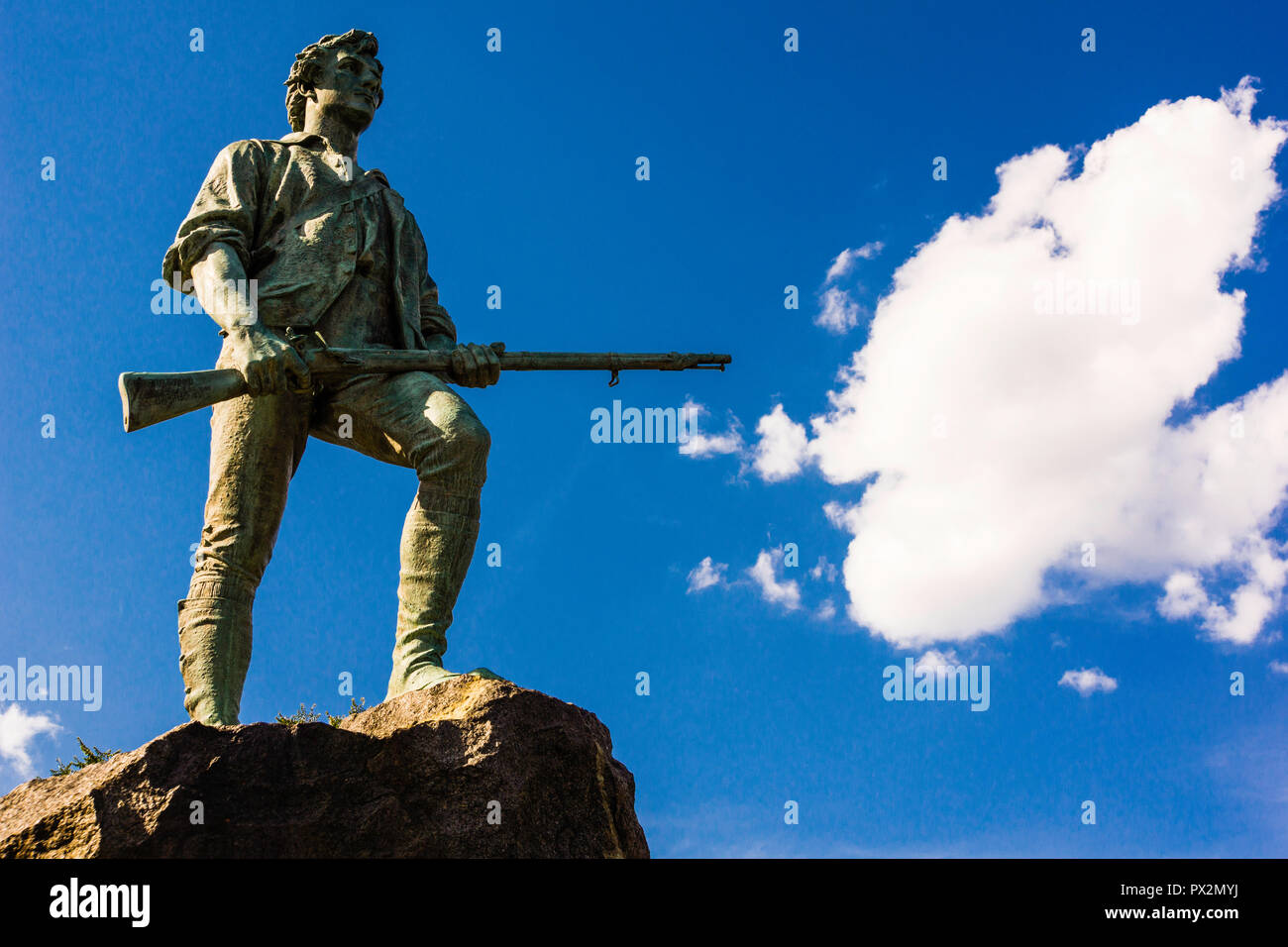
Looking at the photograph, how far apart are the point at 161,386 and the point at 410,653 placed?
188 cm

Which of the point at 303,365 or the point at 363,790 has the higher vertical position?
the point at 303,365

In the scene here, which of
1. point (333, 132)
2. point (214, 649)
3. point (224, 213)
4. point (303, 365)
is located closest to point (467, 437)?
point (303, 365)

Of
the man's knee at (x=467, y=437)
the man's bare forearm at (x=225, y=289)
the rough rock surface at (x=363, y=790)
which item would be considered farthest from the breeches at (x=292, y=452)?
the rough rock surface at (x=363, y=790)

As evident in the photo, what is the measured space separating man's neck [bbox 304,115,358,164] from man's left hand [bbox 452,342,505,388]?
5.05 ft

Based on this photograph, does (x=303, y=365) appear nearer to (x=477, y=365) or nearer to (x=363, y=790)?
(x=477, y=365)

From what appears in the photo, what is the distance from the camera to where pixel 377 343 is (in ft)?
25.7

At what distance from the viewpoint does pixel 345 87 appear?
820 cm

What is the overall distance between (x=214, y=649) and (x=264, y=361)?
151 cm

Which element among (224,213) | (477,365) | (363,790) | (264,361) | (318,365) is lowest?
(363,790)

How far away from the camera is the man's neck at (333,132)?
8.20 meters

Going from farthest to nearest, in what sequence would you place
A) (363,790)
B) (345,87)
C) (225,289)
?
(345,87) → (225,289) → (363,790)

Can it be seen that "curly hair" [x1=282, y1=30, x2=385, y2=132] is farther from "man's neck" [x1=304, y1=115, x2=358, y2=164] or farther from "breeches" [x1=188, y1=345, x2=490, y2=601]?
"breeches" [x1=188, y1=345, x2=490, y2=601]

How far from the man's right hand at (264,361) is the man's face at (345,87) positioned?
1.80 m
